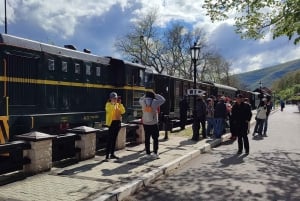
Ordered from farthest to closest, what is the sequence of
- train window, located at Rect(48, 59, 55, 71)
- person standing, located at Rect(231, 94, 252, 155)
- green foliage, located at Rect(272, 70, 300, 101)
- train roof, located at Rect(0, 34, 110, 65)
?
green foliage, located at Rect(272, 70, 300, 101)
person standing, located at Rect(231, 94, 252, 155)
train window, located at Rect(48, 59, 55, 71)
train roof, located at Rect(0, 34, 110, 65)

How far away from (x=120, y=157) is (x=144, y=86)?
819 centimetres

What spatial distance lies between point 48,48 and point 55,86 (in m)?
1.19

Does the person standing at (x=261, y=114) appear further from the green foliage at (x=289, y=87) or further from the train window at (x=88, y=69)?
the green foliage at (x=289, y=87)

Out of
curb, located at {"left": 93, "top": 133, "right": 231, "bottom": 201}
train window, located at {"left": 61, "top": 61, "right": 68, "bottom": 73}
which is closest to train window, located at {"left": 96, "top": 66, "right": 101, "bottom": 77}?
train window, located at {"left": 61, "top": 61, "right": 68, "bottom": 73}

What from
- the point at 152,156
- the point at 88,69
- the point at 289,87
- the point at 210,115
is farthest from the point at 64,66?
the point at 289,87

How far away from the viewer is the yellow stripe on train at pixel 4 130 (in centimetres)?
1002

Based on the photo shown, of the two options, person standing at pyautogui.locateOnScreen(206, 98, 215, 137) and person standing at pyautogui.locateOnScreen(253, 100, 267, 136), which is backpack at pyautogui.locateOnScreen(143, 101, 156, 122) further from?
person standing at pyautogui.locateOnScreen(253, 100, 267, 136)

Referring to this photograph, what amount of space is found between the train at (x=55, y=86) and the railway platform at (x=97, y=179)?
205cm

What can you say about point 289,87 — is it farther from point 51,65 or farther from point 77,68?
point 51,65

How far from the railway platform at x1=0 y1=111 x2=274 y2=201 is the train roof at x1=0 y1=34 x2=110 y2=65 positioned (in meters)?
3.65

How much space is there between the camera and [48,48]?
486 inches

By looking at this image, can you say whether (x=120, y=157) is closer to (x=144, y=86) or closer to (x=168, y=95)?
(x=144, y=86)

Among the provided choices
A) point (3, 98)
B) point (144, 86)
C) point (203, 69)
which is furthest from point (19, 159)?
point (203, 69)

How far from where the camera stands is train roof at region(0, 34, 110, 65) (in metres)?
10.7
